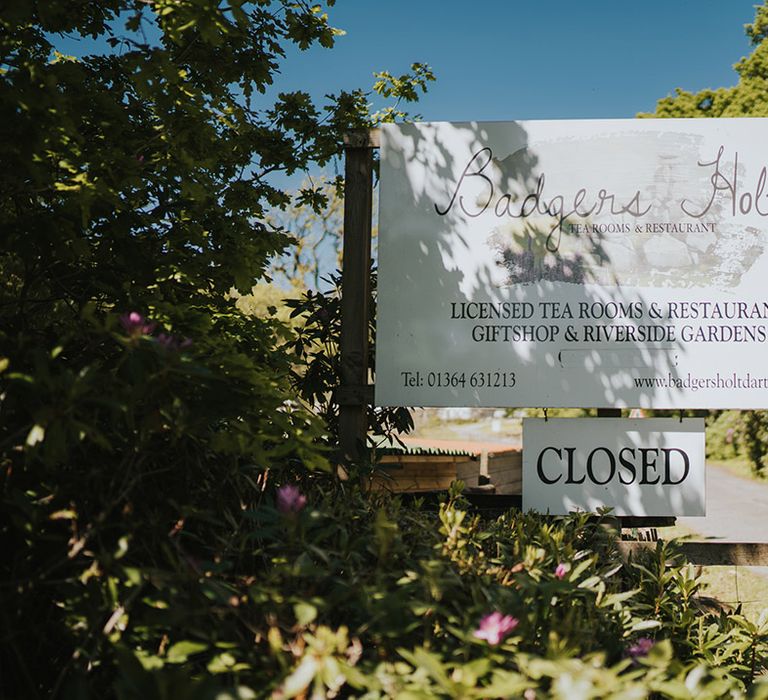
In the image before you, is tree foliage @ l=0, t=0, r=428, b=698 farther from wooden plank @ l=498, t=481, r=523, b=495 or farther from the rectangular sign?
wooden plank @ l=498, t=481, r=523, b=495

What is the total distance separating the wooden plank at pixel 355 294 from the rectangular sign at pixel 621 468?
2.89 ft

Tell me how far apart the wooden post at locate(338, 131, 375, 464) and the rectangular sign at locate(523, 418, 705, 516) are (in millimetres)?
887

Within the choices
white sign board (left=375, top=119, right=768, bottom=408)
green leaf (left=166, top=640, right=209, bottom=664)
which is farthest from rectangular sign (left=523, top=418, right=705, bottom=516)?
green leaf (left=166, top=640, right=209, bottom=664)

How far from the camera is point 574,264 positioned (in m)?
3.65

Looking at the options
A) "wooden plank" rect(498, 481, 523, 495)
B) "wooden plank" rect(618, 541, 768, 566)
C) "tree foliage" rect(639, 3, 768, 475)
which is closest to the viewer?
"wooden plank" rect(618, 541, 768, 566)

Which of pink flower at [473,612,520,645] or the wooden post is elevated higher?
the wooden post

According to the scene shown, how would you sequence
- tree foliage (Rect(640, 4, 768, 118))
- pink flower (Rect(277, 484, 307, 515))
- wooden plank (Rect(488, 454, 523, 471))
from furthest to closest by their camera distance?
tree foliage (Rect(640, 4, 768, 118))
wooden plank (Rect(488, 454, 523, 471))
pink flower (Rect(277, 484, 307, 515))

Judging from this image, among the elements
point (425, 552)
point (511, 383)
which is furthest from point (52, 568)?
point (511, 383)

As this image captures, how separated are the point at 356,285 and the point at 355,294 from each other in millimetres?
48

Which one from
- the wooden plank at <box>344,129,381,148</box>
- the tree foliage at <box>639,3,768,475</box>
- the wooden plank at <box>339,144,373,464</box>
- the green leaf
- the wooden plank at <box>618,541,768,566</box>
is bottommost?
the green leaf

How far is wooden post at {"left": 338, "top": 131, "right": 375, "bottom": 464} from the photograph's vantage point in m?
3.70

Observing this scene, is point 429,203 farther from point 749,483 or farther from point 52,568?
point 749,483

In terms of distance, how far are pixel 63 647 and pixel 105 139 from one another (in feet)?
6.40

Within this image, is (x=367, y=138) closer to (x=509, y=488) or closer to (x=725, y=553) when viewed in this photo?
(x=725, y=553)
